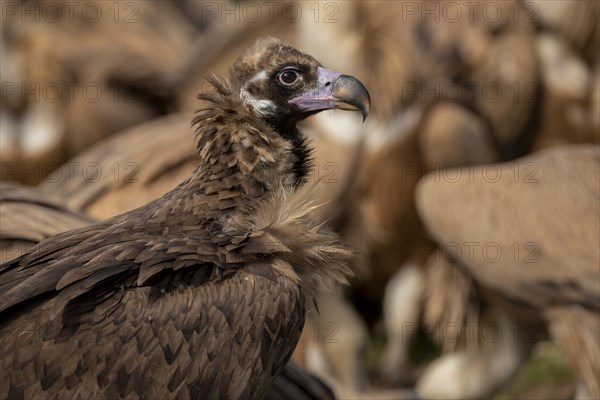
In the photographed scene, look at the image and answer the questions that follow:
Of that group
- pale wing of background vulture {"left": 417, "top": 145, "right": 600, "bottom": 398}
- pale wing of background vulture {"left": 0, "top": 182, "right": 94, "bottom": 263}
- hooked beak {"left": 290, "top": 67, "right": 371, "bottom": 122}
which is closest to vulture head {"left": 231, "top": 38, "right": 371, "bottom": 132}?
hooked beak {"left": 290, "top": 67, "right": 371, "bottom": 122}

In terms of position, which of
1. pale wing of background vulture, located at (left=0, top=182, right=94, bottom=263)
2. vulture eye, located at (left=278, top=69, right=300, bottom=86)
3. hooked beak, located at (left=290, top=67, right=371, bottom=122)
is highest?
vulture eye, located at (left=278, top=69, right=300, bottom=86)

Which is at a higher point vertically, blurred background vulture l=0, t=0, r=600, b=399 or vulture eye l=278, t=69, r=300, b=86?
vulture eye l=278, t=69, r=300, b=86

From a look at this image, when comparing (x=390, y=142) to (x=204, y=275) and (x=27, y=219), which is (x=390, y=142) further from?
(x=204, y=275)

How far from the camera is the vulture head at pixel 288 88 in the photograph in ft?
11.2

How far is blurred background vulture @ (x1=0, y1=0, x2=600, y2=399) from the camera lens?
507 cm

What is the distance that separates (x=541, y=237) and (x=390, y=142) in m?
1.90

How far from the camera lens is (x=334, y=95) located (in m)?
3.43

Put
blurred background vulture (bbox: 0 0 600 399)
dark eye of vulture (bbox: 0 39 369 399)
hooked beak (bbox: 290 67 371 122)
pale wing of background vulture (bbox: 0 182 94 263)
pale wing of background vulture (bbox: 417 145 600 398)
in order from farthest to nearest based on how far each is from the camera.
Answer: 1. blurred background vulture (bbox: 0 0 600 399)
2. pale wing of background vulture (bbox: 417 145 600 398)
3. pale wing of background vulture (bbox: 0 182 94 263)
4. hooked beak (bbox: 290 67 371 122)
5. dark eye of vulture (bbox: 0 39 369 399)

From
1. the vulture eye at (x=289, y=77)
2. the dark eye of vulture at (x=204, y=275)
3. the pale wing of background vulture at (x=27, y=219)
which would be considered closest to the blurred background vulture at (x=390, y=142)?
the pale wing of background vulture at (x=27, y=219)

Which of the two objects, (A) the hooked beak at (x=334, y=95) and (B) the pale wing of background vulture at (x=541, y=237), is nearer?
(A) the hooked beak at (x=334, y=95)

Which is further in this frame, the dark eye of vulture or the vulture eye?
the vulture eye

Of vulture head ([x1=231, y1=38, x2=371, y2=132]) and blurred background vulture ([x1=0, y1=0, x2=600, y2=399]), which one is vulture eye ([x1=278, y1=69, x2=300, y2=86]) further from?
blurred background vulture ([x1=0, y1=0, x2=600, y2=399])

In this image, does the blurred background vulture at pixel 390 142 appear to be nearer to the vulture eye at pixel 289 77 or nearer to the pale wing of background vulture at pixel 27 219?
the pale wing of background vulture at pixel 27 219

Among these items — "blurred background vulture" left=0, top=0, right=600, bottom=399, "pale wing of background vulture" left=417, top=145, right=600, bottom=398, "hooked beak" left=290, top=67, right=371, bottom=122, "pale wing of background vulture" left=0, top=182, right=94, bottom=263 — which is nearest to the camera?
"hooked beak" left=290, top=67, right=371, bottom=122
